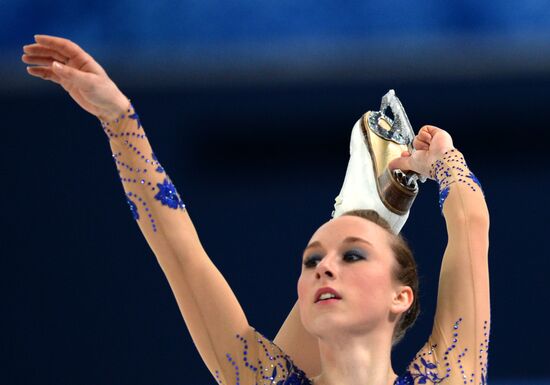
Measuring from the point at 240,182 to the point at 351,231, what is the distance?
5.26ft

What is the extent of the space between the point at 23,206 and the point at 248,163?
Answer: 79 centimetres

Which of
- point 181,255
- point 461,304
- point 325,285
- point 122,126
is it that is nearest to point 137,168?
point 122,126

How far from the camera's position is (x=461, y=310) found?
223 cm

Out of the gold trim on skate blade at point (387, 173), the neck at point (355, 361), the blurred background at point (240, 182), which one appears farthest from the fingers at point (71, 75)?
the blurred background at point (240, 182)

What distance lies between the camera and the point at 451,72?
12.6 feet

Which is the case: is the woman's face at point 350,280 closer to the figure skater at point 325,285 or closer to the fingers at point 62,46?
the figure skater at point 325,285

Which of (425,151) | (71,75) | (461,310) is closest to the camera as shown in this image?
(71,75)

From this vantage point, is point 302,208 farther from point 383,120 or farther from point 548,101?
point 383,120

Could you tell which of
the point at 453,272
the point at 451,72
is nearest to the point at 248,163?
the point at 451,72

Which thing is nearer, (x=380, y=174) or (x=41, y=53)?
(x=41, y=53)

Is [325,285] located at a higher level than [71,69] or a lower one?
lower

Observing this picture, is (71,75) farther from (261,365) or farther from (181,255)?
(261,365)

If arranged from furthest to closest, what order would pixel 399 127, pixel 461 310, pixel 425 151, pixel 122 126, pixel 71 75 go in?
pixel 399 127 → pixel 425 151 → pixel 461 310 → pixel 122 126 → pixel 71 75

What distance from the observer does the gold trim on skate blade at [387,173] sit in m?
2.52
